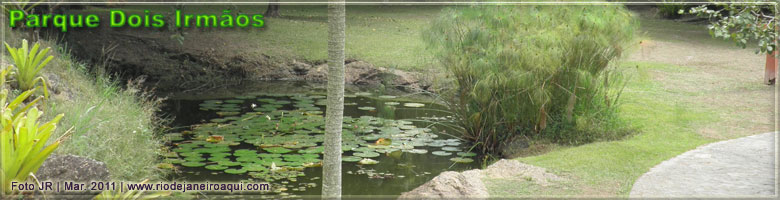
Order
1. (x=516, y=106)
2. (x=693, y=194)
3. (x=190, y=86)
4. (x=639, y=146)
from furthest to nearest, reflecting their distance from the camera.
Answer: (x=190, y=86) → (x=516, y=106) → (x=639, y=146) → (x=693, y=194)

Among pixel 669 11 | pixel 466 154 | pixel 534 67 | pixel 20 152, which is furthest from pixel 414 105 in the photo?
pixel 669 11

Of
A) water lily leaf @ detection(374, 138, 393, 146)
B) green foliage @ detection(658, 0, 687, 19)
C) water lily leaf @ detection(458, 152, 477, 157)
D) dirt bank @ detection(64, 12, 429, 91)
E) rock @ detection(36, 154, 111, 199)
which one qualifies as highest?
green foliage @ detection(658, 0, 687, 19)

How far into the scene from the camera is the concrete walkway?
5113 millimetres

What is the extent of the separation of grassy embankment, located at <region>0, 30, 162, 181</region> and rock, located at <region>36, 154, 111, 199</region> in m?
0.68

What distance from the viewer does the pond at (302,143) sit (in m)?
6.43

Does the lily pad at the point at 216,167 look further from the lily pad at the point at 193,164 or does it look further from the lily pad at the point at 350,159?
the lily pad at the point at 350,159

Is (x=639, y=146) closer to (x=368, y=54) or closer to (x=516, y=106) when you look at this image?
(x=516, y=106)

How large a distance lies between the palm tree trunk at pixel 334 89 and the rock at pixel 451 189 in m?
0.86

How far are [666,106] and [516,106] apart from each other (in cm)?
220

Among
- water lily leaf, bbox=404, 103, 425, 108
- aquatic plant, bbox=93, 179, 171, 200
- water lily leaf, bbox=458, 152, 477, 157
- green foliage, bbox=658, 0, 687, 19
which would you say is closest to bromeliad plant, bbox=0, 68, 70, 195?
aquatic plant, bbox=93, 179, 171, 200

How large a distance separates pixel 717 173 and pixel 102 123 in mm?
5219

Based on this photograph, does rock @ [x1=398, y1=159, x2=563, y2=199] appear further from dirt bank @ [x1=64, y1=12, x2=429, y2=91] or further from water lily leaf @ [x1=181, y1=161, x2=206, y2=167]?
dirt bank @ [x1=64, y1=12, x2=429, y2=91]

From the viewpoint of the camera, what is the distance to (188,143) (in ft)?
24.5

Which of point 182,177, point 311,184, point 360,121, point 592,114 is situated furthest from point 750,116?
point 182,177
